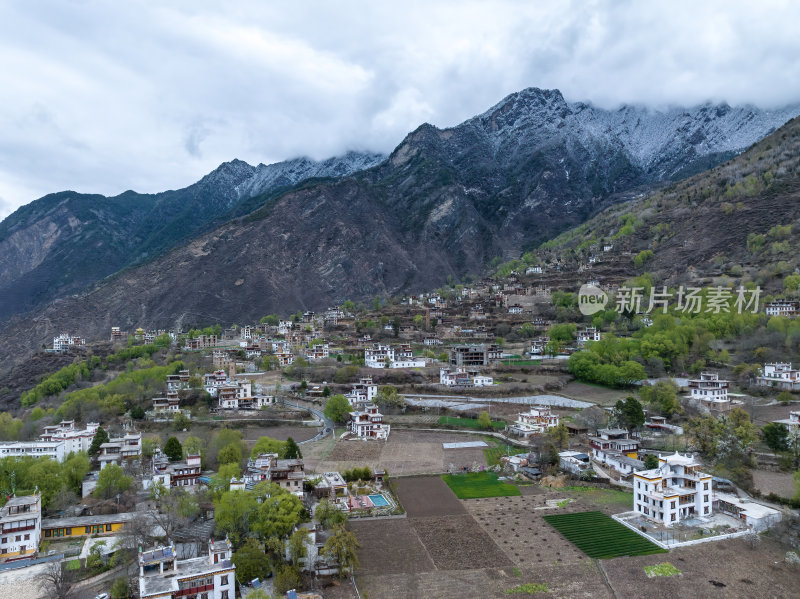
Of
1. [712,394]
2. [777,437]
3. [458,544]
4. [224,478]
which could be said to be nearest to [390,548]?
[458,544]

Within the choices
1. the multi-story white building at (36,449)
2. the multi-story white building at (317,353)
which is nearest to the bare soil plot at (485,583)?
the multi-story white building at (36,449)

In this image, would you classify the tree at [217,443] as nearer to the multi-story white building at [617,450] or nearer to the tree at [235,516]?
the tree at [235,516]

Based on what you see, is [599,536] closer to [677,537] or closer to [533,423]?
[677,537]

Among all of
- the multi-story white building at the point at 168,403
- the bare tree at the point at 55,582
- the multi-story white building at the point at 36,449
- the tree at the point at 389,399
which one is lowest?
the bare tree at the point at 55,582

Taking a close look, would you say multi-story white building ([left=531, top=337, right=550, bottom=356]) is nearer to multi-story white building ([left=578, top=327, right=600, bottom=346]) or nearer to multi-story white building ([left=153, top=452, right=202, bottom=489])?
multi-story white building ([left=578, top=327, right=600, bottom=346])

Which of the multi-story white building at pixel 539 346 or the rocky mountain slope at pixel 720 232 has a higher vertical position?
the rocky mountain slope at pixel 720 232

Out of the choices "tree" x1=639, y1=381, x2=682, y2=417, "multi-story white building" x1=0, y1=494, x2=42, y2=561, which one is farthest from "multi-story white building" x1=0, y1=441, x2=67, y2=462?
"tree" x1=639, y1=381, x2=682, y2=417
